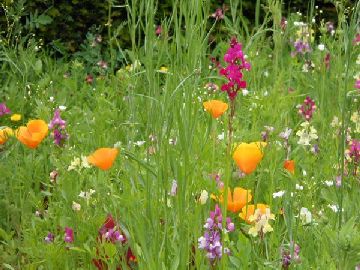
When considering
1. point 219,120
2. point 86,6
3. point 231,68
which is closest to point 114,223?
point 231,68

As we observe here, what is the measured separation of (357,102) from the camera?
11.2 ft

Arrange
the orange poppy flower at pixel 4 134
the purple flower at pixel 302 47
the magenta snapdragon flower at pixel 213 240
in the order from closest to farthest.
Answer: the magenta snapdragon flower at pixel 213 240, the orange poppy flower at pixel 4 134, the purple flower at pixel 302 47

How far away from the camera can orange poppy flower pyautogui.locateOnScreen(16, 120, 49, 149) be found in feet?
8.50

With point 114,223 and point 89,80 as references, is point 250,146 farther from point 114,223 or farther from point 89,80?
point 89,80

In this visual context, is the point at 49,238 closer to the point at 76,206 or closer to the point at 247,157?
the point at 76,206

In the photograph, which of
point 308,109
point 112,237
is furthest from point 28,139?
point 308,109

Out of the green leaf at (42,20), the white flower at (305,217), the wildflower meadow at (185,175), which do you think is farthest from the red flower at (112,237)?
the green leaf at (42,20)

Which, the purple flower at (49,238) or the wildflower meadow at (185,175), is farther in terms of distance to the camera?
the purple flower at (49,238)

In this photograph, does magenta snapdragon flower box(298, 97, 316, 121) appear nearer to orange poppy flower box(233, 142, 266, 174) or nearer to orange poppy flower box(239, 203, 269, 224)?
orange poppy flower box(239, 203, 269, 224)

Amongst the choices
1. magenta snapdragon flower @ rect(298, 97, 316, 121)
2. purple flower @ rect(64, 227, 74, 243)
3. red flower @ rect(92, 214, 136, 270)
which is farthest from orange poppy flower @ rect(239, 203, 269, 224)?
magenta snapdragon flower @ rect(298, 97, 316, 121)

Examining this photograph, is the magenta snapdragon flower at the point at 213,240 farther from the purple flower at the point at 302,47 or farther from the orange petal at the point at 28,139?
the purple flower at the point at 302,47

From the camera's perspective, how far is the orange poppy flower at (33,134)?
259cm

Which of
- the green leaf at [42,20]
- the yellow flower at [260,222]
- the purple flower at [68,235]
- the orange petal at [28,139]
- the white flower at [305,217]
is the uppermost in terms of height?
the yellow flower at [260,222]

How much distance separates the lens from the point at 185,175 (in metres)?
1.80
